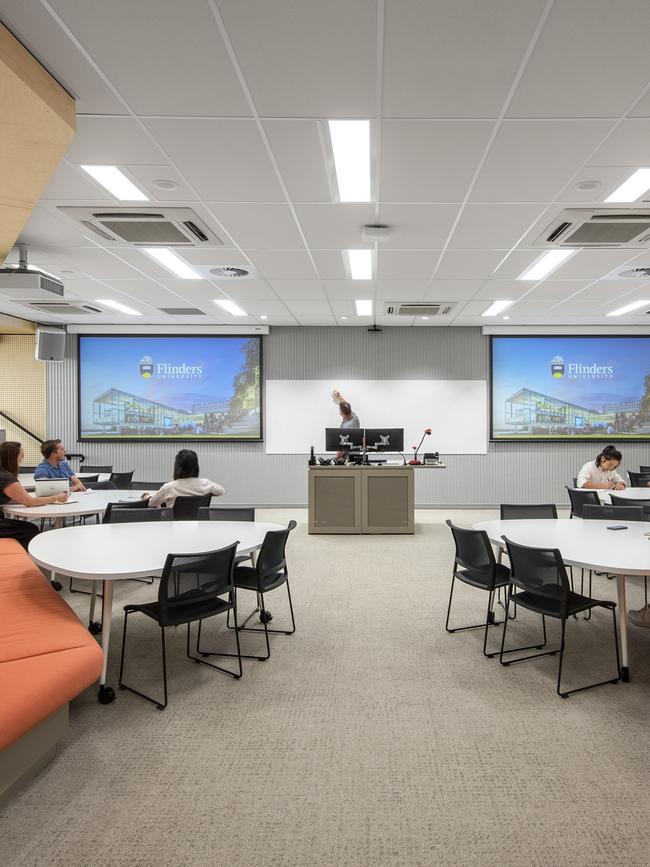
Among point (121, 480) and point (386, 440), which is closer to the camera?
point (121, 480)

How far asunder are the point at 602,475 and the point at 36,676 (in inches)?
250

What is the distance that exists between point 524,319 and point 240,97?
25.0ft

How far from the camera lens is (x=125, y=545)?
3.62 m

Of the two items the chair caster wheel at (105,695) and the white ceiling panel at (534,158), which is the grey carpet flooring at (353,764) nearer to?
the chair caster wheel at (105,695)

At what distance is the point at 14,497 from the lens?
480cm

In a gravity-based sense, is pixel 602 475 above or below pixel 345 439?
below

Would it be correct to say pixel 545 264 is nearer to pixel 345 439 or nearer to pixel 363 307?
pixel 363 307

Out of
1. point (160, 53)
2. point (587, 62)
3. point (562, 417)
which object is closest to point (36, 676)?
point (160, 53)

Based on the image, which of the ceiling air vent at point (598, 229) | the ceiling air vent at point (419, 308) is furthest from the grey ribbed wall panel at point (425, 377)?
the ceiling air vent at point (598, 229)

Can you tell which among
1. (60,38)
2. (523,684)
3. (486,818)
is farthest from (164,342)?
(486,818)

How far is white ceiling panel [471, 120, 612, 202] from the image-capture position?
127 inches

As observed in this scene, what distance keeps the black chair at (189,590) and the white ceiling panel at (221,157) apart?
8.33ft

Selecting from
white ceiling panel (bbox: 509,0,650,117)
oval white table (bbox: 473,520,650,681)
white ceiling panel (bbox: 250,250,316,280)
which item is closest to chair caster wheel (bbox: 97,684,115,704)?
oval white table (bbox: 473,520,650,681)

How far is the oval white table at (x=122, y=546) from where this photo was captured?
3.06 metres
